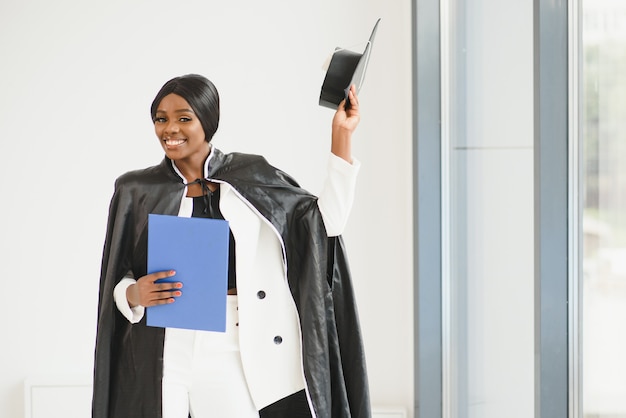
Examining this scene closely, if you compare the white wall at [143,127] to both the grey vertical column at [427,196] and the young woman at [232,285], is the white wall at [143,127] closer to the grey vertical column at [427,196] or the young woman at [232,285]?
the grey vertical column at [427,196]

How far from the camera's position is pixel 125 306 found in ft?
6.57

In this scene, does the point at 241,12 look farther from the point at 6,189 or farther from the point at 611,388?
the point at 611,388

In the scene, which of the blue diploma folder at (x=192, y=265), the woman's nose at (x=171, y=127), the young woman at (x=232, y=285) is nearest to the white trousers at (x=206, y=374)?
the young woman at (x=232, y=285)

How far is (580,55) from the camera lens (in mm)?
1885

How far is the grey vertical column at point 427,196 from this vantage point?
329cm

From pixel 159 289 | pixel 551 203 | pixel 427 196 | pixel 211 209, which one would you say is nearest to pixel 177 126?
pixel 211 209

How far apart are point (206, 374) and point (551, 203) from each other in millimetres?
888

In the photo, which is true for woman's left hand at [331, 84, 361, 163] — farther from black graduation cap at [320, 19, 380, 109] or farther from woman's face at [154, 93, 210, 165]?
woman's face at [154, 93, 210, 165]

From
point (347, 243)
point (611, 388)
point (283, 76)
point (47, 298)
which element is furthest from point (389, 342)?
point (611, 388)

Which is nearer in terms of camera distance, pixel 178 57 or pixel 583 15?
pixel 583 15

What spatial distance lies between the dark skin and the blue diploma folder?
0.07 feet

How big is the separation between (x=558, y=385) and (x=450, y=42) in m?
1.56

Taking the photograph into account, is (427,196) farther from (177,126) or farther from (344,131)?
(177,126)

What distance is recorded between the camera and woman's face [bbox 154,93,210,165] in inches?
76.1
